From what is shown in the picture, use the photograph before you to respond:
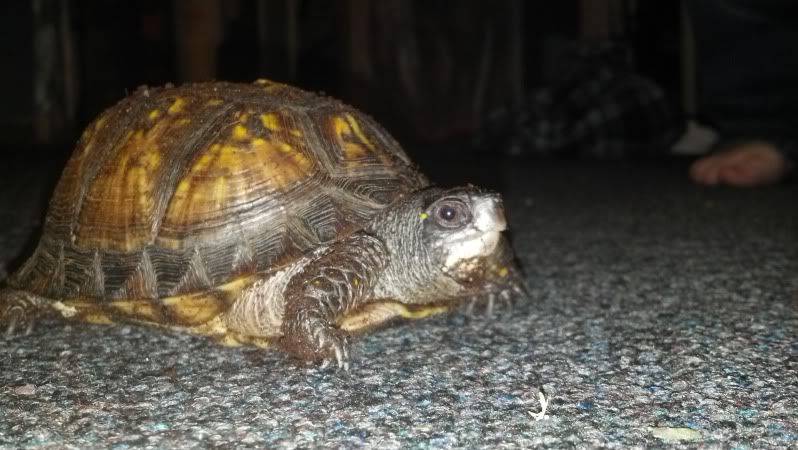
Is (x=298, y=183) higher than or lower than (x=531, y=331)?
higher

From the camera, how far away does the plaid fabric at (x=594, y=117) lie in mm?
6062

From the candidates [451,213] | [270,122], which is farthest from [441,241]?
[270,122]

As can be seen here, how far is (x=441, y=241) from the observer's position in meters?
1.67

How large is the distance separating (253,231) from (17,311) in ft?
1.96

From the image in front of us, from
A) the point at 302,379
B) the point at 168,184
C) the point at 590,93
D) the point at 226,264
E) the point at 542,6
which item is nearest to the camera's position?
the point at 302,379

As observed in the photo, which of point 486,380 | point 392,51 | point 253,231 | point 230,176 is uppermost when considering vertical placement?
point 392,51

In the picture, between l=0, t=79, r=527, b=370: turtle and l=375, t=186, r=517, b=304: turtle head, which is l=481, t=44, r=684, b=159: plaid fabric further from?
l=375, t=186, r=517, b=304: turtle head

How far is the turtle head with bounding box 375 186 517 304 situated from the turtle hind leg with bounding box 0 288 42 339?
0.81 meters

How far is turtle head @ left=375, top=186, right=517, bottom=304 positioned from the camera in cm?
161

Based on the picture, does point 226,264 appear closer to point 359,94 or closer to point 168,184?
point 168,184

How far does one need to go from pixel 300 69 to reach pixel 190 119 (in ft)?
19.1

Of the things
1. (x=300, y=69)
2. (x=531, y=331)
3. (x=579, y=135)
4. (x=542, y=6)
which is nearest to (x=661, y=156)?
(x=579, y=135)

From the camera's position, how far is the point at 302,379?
1.34m

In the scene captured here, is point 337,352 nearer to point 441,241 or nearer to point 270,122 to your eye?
point 441,241
